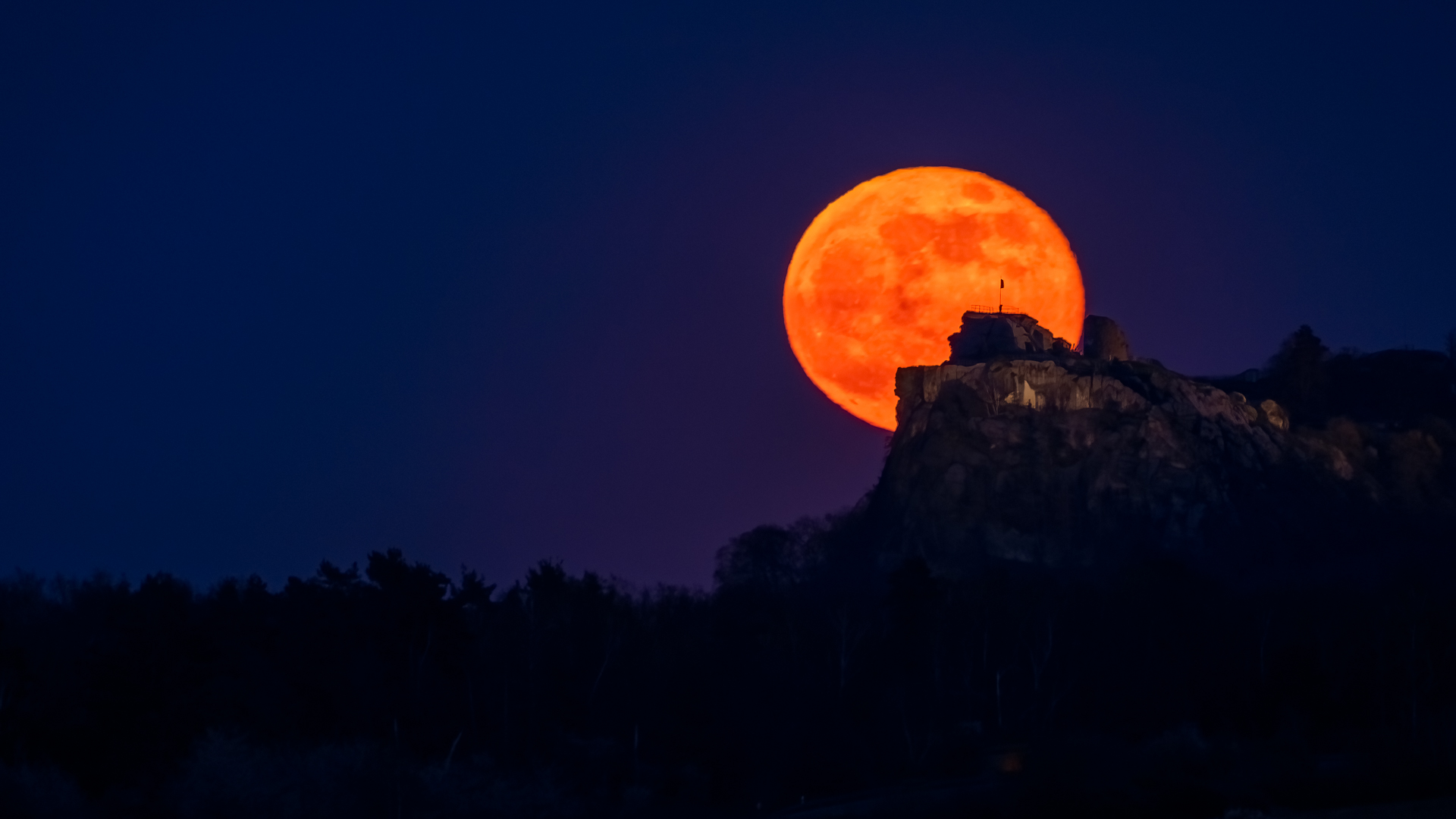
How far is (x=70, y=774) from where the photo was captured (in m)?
66.6

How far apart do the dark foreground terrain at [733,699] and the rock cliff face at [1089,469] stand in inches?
1029

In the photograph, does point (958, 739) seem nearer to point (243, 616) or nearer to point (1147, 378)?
point (243, 616)

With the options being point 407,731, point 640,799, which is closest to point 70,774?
point 407,731

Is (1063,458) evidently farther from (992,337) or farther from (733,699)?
(733,699)

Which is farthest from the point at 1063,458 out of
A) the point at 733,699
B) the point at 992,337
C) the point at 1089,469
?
the point at 733,699

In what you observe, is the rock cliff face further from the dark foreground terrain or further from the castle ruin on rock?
the dark foreground terrain

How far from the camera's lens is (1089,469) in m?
142

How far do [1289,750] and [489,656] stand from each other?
2840 centimetres

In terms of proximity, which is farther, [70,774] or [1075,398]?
[1075,398]

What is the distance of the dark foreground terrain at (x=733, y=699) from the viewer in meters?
67.4

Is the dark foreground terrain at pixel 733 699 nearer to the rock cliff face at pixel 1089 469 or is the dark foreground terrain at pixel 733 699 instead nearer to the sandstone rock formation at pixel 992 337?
the rock cliff face at pixel 1089 469

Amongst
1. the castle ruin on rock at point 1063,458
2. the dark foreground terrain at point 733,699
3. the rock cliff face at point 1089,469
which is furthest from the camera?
the castle ruin on rock at point 1063,458

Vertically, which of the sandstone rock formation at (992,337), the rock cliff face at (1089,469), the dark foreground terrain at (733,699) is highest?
the sandstone rock formation at (992,337)

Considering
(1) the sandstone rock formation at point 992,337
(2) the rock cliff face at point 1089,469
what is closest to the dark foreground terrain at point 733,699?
(2) the rock cliff face at point 1089,469
